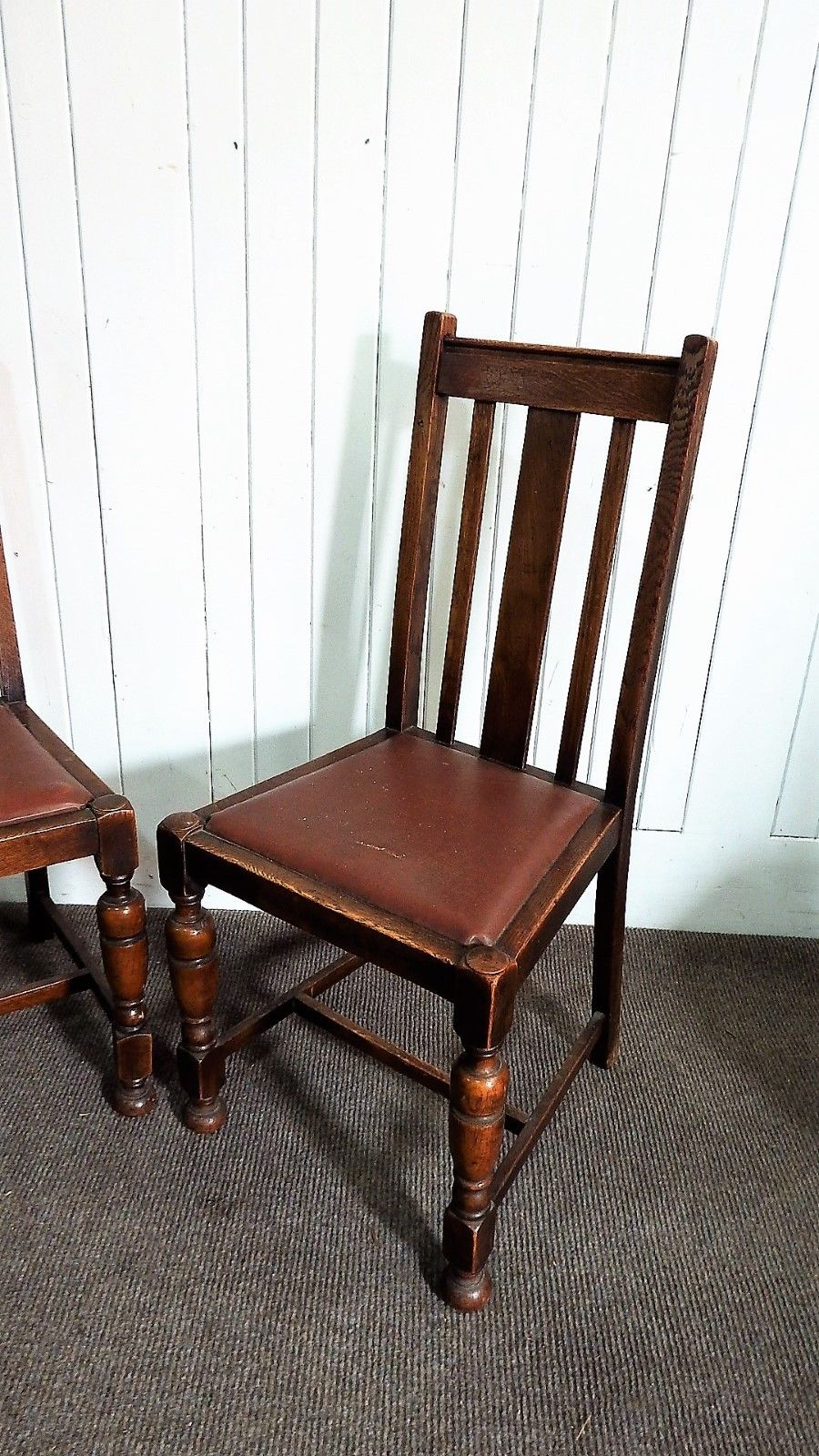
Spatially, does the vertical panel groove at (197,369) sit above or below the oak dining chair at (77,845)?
above

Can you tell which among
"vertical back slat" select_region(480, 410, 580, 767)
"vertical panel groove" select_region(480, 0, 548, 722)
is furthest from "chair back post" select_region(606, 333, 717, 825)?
"vertical panel groove" select_region(480, 0, 548, 722)

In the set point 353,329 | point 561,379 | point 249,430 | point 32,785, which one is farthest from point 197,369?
point 32,785

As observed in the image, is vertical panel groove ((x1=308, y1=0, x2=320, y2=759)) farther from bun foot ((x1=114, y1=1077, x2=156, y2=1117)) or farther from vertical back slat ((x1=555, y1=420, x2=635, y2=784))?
bun foot ((x1=114, y1=1077, x2=156, y2=1117))

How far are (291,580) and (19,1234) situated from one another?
3.34 ft

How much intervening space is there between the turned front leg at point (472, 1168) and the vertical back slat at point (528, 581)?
1.57ft

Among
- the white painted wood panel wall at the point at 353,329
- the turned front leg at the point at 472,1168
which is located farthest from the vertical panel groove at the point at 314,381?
the turned front leg at the point at 472,1168

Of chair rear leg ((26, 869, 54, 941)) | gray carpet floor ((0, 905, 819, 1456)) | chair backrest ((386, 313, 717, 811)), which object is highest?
chair backrest ((386, 313, 717, 811))

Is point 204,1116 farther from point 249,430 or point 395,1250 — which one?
point 249,430

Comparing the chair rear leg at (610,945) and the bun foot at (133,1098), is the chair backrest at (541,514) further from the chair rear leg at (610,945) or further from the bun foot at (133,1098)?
the bun foot at (133,1098)

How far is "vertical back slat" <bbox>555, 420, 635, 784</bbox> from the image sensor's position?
1.25m

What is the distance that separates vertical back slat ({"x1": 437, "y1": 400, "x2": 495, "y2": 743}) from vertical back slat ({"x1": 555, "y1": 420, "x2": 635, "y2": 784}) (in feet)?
0.57

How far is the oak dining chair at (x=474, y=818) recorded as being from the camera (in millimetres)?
1088

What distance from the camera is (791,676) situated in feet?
5.59

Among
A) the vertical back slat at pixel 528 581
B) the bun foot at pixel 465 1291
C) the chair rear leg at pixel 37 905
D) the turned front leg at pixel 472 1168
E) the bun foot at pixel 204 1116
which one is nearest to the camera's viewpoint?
the turned front leg at pixel 472 1168
